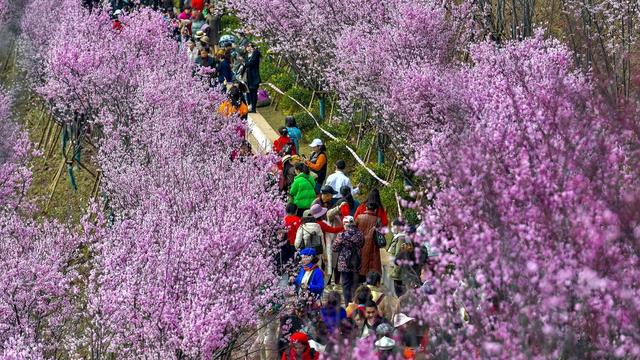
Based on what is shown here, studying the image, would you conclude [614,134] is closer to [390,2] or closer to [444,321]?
[444,321]

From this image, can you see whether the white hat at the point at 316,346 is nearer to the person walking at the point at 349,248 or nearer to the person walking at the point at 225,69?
the person walking at the point at 349,248

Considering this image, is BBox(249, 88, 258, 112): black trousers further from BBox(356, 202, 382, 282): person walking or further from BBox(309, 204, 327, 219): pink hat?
BBox(356, 202, 382, 282): person walking

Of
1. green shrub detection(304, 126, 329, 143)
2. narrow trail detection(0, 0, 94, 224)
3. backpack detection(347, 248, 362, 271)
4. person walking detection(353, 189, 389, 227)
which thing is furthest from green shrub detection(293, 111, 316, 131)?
backpack detection(347, 248, 362, 271)

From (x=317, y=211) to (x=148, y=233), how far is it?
305 centimetres

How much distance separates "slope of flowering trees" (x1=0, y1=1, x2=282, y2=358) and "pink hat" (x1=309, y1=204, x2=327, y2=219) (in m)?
0.93

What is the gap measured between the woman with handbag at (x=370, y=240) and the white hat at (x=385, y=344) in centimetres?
560

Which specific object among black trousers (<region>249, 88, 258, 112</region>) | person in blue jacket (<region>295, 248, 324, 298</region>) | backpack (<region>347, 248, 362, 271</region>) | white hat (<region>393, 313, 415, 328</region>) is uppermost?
black trousers (<region>249, 88, 258, 112</region>)

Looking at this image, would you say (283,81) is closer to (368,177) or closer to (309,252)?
(368,177)

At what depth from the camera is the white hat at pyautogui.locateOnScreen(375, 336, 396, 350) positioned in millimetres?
17250

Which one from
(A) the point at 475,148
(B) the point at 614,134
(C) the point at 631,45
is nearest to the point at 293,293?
(A) the point at 475,148

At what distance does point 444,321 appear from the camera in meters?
14.9

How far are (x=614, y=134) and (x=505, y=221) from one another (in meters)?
2.05

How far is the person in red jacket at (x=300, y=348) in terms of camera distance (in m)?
18.7

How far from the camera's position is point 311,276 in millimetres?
21469
